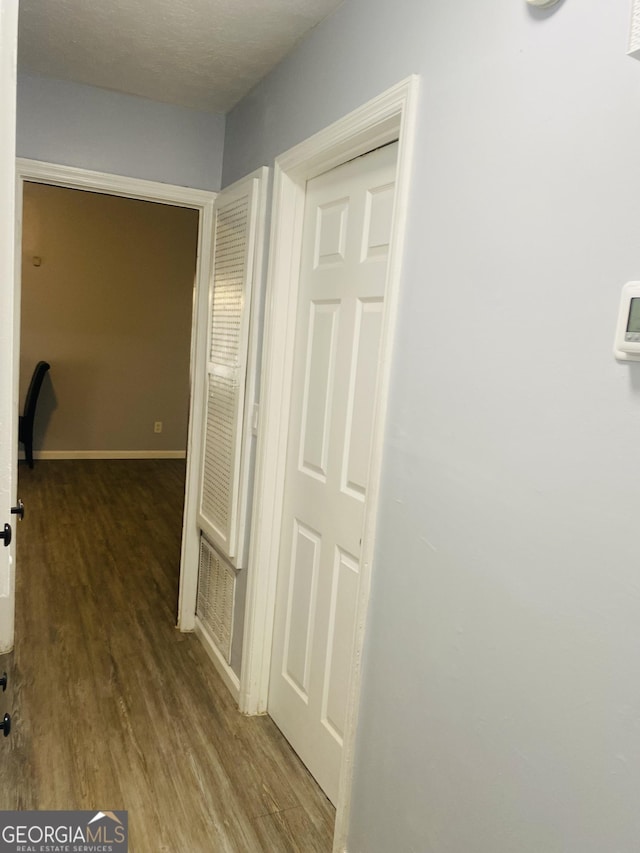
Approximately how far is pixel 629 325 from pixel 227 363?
1.92m

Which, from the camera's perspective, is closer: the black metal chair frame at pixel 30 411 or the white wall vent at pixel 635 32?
the white wall vent at pixel 635 32

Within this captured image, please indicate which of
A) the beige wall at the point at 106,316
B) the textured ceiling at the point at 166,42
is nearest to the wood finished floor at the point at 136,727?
the textured ceiling at the point at 166,42

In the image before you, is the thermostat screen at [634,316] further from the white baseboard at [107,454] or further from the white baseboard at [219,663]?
the white baseboard at [107,454]

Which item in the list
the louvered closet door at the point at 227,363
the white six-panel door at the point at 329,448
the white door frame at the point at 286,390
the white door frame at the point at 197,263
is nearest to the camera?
the white door frame at the point at 286,390

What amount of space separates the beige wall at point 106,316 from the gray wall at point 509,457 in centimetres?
515

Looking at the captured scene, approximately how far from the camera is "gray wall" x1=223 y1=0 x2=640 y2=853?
1.03 m

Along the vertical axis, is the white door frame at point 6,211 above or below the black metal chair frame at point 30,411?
above

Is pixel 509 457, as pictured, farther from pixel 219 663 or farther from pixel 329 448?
pixel 219 663

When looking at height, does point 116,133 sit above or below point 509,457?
above

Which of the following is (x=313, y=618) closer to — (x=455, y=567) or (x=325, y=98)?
(x=455, y=567)

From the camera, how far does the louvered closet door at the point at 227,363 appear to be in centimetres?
254

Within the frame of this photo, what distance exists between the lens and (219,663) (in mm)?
2816

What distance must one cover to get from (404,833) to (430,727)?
1.01ft

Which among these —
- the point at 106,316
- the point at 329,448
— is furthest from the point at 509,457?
the point at 106,316
